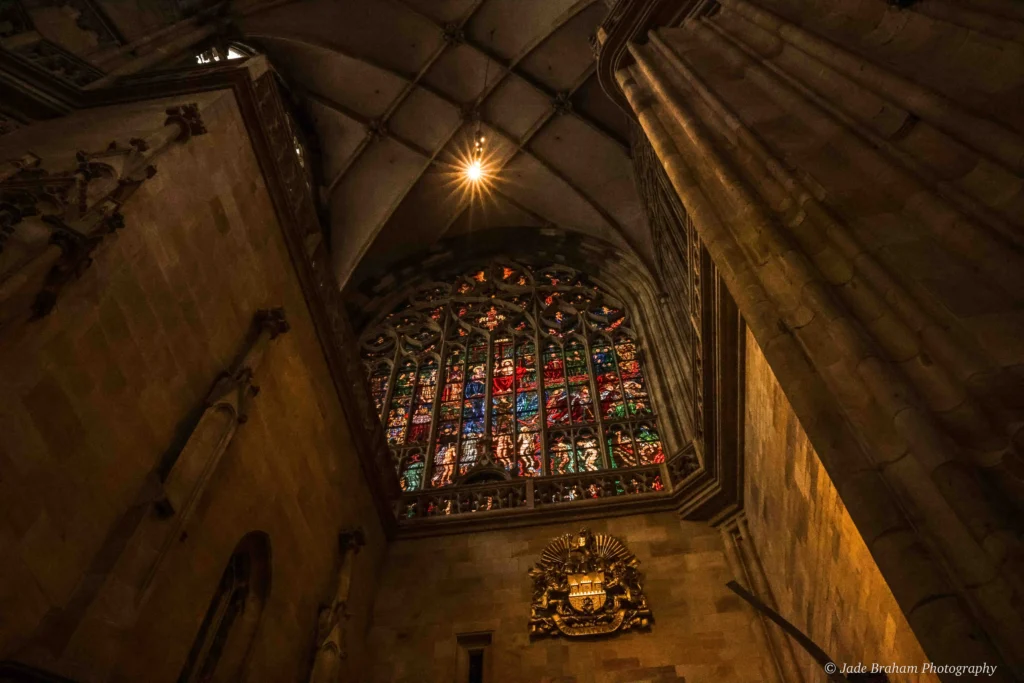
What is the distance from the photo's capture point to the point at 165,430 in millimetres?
4293

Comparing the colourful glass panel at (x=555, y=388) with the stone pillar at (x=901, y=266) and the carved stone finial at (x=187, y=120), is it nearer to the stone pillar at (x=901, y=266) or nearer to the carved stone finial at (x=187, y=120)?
the stone pillar at (x=901, y=266)

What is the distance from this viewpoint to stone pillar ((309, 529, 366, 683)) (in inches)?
211

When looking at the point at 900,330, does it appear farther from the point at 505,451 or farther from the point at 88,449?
the point at 505,451

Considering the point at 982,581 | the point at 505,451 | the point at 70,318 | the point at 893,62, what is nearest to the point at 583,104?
the point at 505,451

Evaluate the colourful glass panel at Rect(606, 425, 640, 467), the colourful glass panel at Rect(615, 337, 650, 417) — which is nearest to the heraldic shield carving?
the colourful glass panel at Rect(606, 425, 640, 467)

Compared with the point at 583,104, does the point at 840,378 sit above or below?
below

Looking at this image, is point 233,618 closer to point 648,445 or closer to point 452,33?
point 648,445

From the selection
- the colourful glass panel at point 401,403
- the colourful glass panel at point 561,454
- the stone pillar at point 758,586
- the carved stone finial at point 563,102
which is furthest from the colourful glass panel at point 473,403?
the carved stone finial at point 563,102

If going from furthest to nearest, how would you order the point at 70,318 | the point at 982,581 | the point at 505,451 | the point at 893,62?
the point at 505,451 < the point at 70,318 < the point at 893,62 < the point at 982,581

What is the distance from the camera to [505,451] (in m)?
9.33

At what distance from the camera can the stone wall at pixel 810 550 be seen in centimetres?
338

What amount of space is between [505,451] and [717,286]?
5137 millimetres

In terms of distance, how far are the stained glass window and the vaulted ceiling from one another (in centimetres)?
160

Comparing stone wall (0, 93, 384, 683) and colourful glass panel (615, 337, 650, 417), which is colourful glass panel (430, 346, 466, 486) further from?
colourful glass panel (615, 337, 650, 417)
